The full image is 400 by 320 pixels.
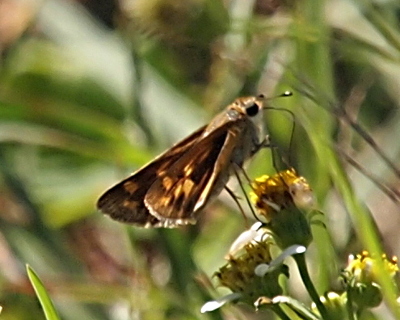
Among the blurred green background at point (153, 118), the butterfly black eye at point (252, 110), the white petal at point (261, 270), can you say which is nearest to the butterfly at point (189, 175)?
the butterfly black eye at point (252, 110)

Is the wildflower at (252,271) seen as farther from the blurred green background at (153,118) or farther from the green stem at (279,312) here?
the blurred green background at (153,118)

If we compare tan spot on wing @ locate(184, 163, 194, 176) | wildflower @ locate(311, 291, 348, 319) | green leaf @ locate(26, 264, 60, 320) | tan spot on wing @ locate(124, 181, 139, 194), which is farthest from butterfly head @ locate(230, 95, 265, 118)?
green leaf @ locate(26, 264, 60, 320)

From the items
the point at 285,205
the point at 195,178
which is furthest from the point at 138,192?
the point at 285,205

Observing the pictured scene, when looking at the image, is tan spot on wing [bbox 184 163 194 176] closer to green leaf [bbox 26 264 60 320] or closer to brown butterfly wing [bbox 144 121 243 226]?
brown butterfly wing [bbox 144 121 243 226]

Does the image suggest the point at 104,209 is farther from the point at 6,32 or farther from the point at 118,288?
the point at 6,32

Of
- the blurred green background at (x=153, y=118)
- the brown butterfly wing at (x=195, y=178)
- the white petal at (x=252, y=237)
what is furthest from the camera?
the blurred green background at (x=153, y=118)

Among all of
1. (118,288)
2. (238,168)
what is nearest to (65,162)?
(118,288)

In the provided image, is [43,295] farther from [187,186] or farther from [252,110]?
[252,110]
